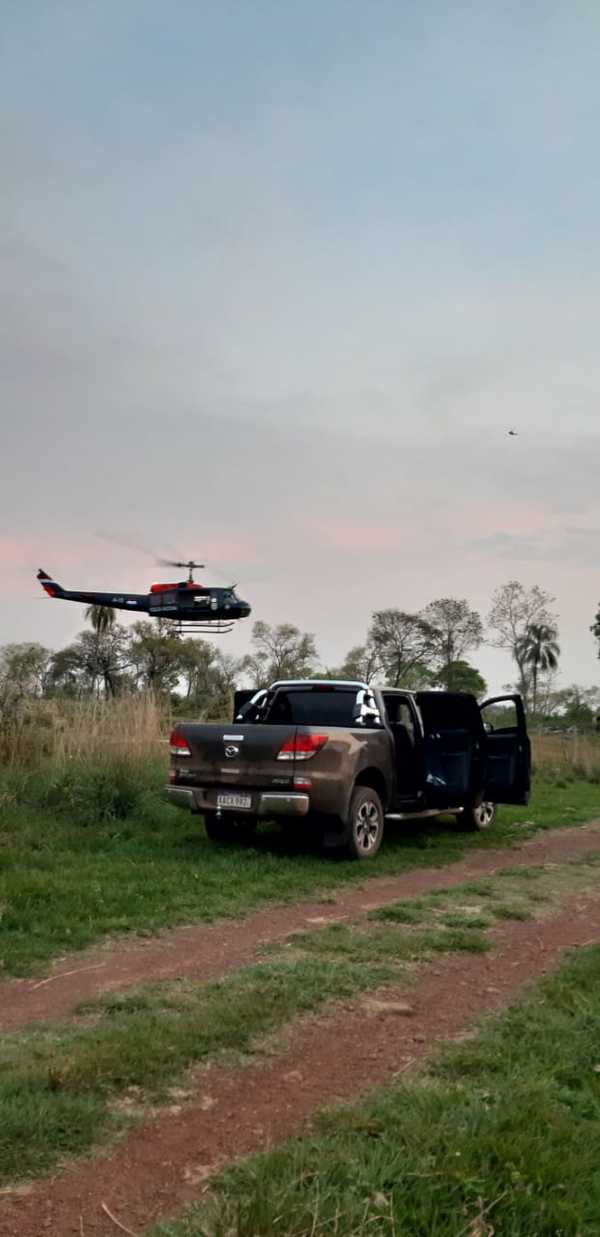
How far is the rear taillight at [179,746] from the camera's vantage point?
9.60m

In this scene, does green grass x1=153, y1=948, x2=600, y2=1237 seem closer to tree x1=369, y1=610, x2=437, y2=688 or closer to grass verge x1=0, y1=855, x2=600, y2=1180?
grass verge x1=0, y1=855, x2=600, y2=1180

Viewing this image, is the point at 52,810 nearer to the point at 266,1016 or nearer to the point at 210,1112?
the point at 266,1016

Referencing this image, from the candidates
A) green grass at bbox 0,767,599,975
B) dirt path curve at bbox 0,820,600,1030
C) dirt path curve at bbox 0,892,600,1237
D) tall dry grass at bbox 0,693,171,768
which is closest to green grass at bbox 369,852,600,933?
dirt path curve at bbox 0,820,600,1030

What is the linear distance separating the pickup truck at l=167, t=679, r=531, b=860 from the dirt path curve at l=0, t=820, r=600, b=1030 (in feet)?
3.33

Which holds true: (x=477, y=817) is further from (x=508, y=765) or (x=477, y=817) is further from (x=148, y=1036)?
(x=148, y=1036)

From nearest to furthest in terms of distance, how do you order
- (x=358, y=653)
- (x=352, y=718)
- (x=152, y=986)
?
(x=152, y=986)
(x=352, y=718)
(x=358, y=653)

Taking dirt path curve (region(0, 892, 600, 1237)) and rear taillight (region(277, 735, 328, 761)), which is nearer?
dirt path curve (region(0, 892, 600, 1237))

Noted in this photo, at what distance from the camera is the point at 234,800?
30.1 ft

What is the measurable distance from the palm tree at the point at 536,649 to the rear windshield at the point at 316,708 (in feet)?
120

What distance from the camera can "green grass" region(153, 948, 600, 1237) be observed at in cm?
261

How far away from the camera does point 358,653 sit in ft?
177

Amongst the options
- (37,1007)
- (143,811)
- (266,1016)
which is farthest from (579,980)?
(143,811)

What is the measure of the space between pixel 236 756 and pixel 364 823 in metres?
1.53

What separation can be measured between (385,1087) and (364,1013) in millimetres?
1004
